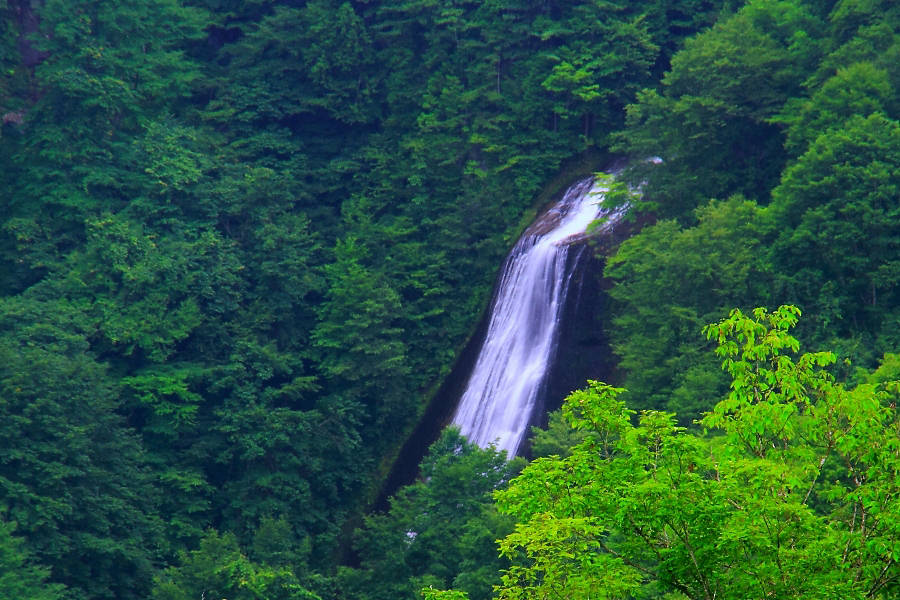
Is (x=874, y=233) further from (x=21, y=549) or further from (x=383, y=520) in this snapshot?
(x=21, y=549)

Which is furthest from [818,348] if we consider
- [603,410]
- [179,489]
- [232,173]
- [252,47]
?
[252,47]

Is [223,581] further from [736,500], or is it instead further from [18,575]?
[736,500]

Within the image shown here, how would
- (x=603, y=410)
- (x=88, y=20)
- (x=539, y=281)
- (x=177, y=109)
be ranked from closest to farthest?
(x=603, y=410) → (x=539, y=281) → (x=88, y=20) → (x=177, y=109)

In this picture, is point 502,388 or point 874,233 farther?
point 502,388

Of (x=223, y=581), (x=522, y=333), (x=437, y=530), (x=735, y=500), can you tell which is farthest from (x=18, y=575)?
(x=735, y=500)

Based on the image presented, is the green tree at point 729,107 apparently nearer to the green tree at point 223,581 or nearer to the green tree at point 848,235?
the green tree at point 848,235

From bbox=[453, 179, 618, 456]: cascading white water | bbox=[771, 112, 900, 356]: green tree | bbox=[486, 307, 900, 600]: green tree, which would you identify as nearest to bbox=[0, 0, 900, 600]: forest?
bbox=[771, 112, 900, 356]: green tree

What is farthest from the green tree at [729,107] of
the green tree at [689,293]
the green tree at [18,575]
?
the green tree at [18,575]
